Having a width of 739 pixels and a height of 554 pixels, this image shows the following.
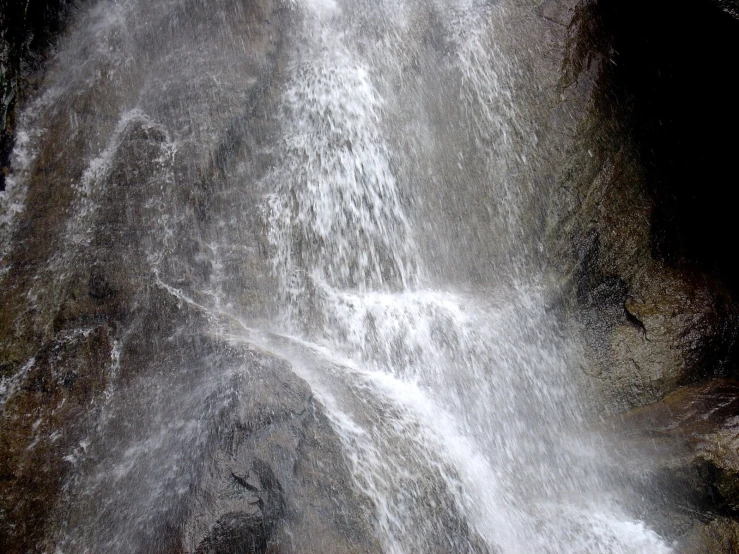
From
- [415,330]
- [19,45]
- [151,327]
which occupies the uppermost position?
[19,45]

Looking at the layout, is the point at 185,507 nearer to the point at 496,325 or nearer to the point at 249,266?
the point at 249,266

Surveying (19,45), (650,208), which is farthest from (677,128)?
(19,45)

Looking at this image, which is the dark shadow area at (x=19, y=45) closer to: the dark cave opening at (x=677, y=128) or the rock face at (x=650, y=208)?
the rock face at (x=650, y=208)

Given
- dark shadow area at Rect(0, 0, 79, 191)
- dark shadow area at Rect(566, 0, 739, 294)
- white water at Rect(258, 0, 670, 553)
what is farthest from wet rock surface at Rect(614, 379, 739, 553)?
dark shadow area at Rect(0, 0, 79, 191)

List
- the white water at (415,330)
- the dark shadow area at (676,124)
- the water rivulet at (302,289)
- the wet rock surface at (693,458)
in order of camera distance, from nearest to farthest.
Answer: the water rivulet at (302,289), the white water at (415,330), the wet rock surface at (693,458), the dark shadow area at (676,124)

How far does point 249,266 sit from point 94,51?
3.46 m

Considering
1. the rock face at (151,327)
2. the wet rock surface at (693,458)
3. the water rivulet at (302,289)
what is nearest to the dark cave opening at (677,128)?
the water rivulet at (302,289)

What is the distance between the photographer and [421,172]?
20.7 ft

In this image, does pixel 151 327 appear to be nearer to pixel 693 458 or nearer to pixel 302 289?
pixel 302 289

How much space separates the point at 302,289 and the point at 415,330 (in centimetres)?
127

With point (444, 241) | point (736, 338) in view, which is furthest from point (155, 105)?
point (736, 338)

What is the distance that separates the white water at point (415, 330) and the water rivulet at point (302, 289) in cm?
3

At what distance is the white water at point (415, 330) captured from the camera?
4.14 metres

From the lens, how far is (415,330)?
5473mm
